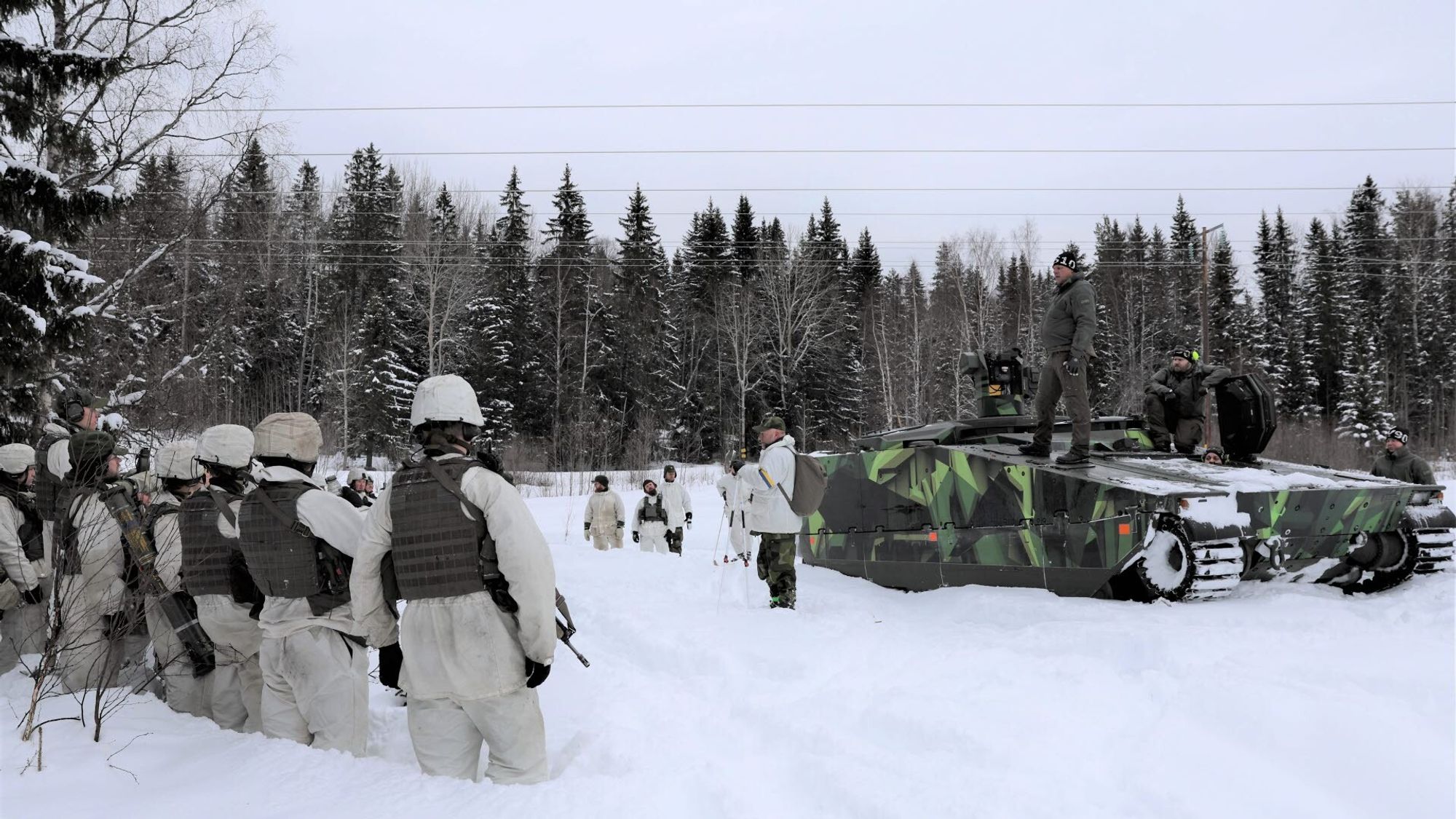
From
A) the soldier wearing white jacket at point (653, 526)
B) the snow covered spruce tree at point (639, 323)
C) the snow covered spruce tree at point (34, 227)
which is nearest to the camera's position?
the snow covered spruce tree at point (34, 227)

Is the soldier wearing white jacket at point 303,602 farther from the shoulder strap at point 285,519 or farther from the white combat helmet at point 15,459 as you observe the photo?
the white combat helmet at point 15,459

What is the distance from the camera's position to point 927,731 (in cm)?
443

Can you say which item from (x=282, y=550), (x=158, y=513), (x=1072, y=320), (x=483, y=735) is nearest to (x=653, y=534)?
(x=1072, y=320)

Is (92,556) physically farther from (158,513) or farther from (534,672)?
(534,672)

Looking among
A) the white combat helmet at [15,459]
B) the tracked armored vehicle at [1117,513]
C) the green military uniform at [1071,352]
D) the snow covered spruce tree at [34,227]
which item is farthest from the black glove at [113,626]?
the snow covered spruce tree at [34,227]

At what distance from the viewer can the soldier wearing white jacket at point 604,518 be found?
51.7 ft

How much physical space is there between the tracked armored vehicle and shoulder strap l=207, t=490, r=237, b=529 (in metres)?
5.69

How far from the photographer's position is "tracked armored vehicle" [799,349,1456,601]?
21.9 ft

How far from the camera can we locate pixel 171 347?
28.9 metres

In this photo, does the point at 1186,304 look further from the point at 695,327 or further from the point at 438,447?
the point at 438,447

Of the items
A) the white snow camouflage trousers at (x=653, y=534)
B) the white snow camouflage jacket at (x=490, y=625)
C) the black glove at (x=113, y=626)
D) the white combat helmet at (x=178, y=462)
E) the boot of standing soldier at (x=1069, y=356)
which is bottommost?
the white snow camouflage trousers at (x=653, y=534)

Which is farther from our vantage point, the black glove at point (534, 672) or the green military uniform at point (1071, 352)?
the green military uniform at point (1071, 352)

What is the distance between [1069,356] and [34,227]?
12.1 metres

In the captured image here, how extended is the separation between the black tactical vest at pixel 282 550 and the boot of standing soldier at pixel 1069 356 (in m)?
5.75
